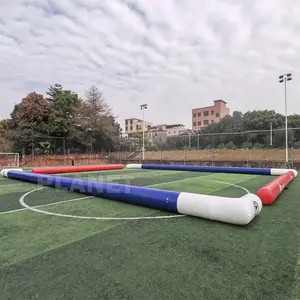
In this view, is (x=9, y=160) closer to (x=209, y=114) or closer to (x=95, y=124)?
(x=95, y=124)

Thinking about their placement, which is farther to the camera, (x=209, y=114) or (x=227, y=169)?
(x=209, y=114)

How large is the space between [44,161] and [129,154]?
8393 millimetres

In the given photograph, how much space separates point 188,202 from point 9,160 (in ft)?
66.0

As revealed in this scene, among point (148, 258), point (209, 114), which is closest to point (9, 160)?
point (148, 258)

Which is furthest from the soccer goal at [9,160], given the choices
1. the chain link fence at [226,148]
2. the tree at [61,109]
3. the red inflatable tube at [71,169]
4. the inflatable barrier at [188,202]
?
the inflatable barrier at [188,202]

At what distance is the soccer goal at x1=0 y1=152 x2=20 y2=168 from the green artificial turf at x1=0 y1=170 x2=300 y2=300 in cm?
1760

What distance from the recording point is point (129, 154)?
83.1 ft

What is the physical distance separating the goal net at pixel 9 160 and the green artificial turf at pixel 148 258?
17.6m

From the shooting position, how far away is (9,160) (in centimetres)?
1997

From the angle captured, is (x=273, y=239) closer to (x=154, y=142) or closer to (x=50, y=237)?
(x=50, y=237)

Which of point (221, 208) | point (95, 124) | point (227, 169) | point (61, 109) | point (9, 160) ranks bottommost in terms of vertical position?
point (227, 169)

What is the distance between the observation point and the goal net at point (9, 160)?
19.6 m

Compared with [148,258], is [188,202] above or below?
above

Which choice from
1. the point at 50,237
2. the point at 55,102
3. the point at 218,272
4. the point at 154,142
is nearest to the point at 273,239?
the point at 218,272
